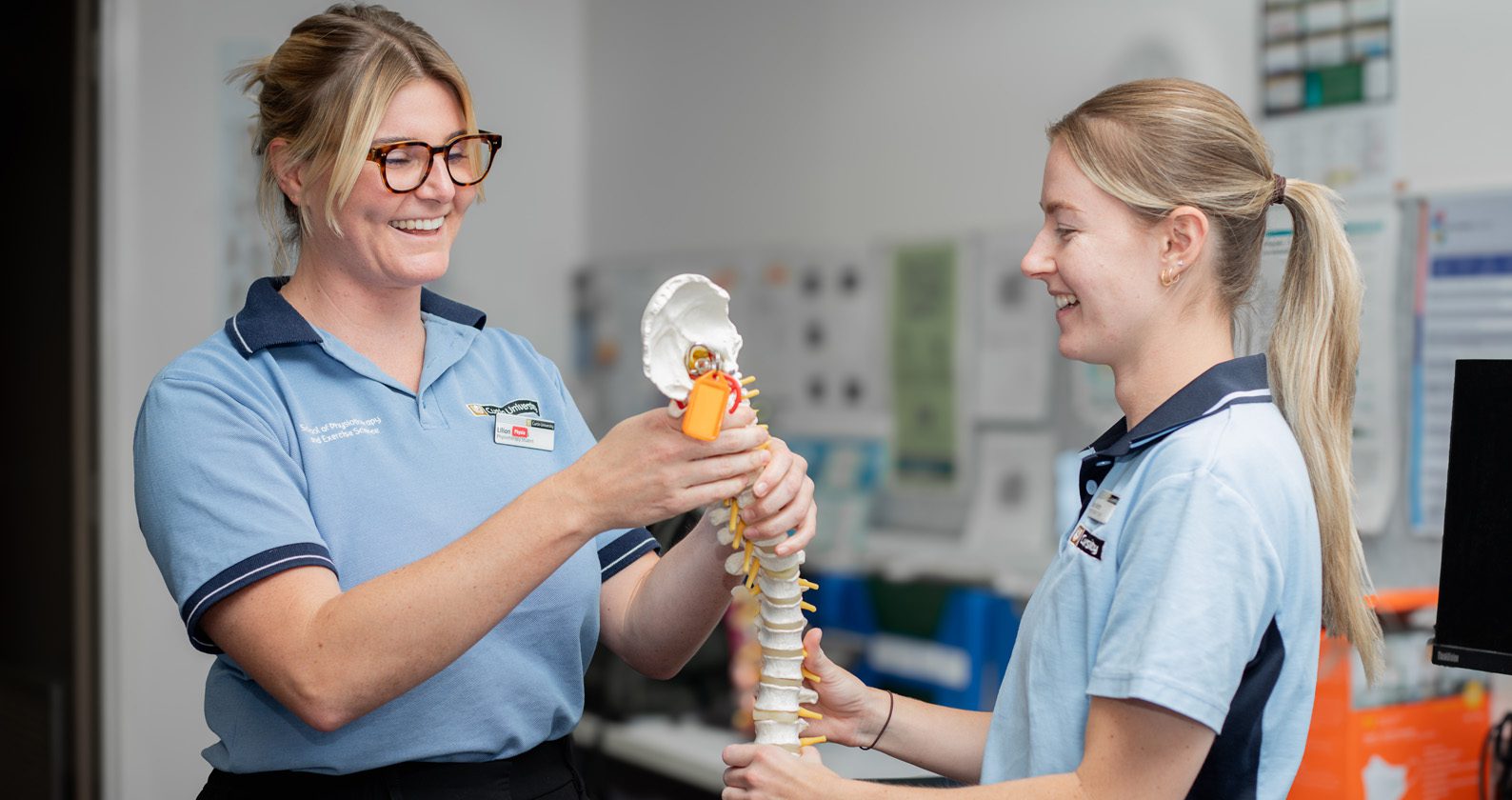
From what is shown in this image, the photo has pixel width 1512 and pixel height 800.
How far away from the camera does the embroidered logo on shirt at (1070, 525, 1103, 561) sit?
122 centimetres

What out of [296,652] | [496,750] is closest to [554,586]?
[496,750]

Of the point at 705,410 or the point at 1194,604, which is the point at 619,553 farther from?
the point at 1194,604

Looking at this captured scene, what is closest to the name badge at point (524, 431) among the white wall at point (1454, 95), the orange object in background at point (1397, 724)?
the orange object in background at point (1397, 724)

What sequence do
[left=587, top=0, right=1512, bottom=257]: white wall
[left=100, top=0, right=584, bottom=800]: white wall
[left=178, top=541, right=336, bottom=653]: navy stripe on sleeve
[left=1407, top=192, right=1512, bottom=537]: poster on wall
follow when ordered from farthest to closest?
[left=100, top=0, right=584, bottom=800]: white wall < [left=587, top=0, right=1512, bottom=257]: white wall < [left=1407, top=192, right=1512, bottom=537]: poster on wall < [left=178, top=541, right=336, bottom=653]: navy stripe on sleeve

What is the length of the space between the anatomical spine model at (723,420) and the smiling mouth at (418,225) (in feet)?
1.23

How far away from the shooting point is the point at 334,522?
4.30ft

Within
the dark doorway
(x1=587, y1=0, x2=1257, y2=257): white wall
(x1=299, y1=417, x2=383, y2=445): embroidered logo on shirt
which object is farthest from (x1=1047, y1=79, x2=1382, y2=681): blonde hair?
the dark doorway

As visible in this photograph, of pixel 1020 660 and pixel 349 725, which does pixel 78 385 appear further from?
pixel 1020 660

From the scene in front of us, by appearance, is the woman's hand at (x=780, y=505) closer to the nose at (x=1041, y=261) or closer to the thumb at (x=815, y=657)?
the thumb at (x=815, y=657)

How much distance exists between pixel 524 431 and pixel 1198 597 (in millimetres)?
786

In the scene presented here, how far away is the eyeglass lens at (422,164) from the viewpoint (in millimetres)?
1388

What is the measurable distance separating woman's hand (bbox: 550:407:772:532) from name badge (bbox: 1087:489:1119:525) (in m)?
0.34

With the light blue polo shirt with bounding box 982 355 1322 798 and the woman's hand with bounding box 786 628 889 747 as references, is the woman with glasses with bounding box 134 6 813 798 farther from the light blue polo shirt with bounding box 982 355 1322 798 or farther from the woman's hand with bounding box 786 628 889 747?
the light blue polo shirt with bounding box 982 355 1322 798

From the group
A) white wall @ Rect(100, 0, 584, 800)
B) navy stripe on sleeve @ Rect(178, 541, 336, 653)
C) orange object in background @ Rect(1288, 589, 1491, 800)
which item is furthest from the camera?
white wall @ Rect(100, 0, 584, 800)
